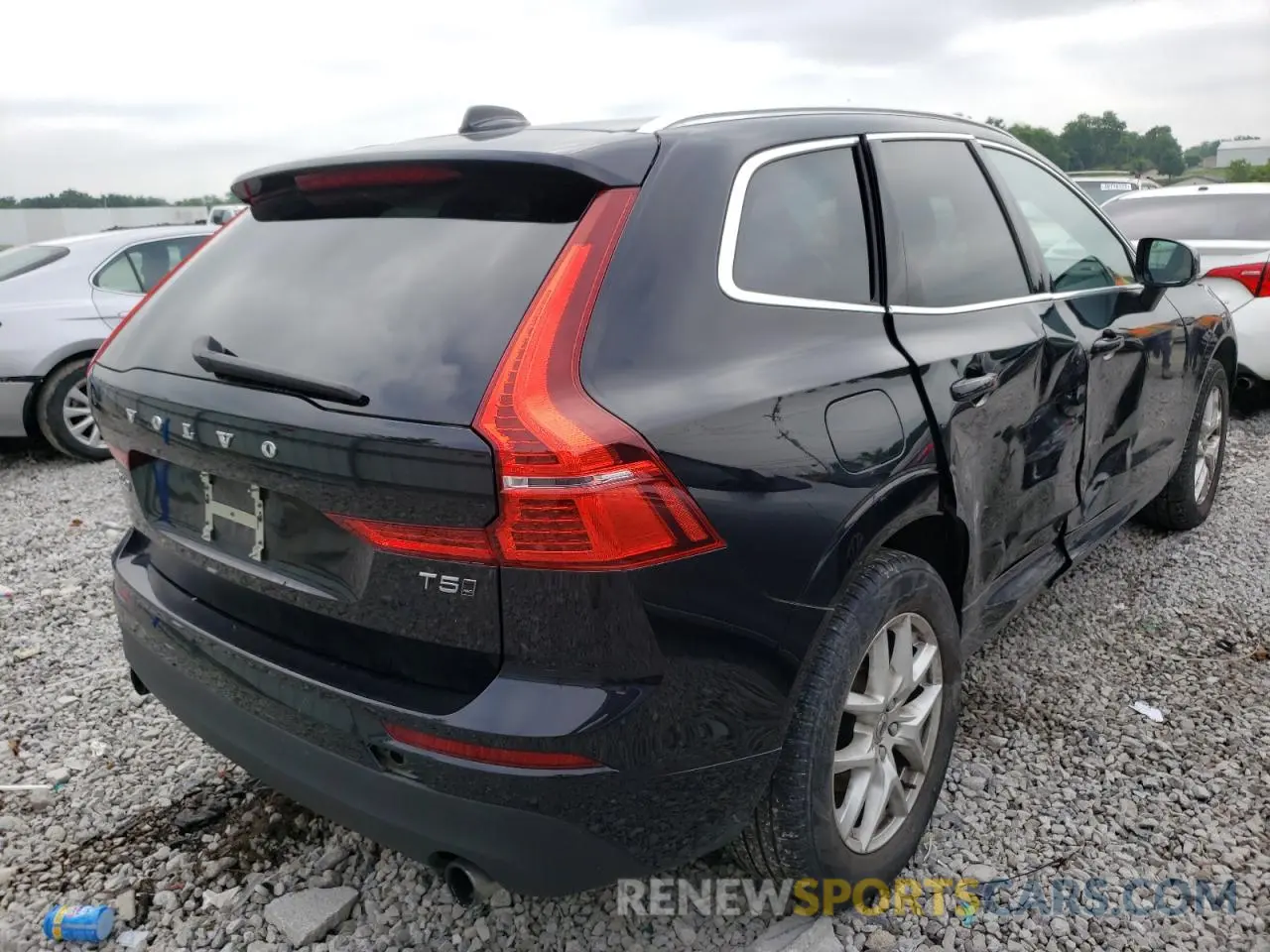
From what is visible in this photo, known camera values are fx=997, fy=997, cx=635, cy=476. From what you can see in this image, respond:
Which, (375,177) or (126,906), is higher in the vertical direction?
(375,177)

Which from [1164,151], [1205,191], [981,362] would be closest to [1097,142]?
[1164,151]

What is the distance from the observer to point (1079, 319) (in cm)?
306

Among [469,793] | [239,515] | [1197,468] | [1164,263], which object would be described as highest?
[1164,263]

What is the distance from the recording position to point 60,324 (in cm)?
652

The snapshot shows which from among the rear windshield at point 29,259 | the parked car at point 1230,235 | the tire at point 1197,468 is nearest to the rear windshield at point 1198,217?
the parked car at point 1230,235

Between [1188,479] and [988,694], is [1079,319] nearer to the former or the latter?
[988,694]

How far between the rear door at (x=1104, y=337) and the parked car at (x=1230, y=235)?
2612mm

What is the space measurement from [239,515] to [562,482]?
31.0 inches

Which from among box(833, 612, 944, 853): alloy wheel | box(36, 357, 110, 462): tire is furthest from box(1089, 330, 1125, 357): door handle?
box(36, 357, 110, 462): tire

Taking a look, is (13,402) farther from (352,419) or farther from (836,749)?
(836,749)

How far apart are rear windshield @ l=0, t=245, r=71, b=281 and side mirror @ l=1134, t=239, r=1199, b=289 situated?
6.62 metres

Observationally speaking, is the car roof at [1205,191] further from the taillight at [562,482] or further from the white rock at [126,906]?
the white rock at [126,906]

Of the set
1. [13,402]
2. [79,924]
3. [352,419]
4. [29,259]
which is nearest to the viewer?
[352,419]

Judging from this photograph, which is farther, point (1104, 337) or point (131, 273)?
point (131, 273)
